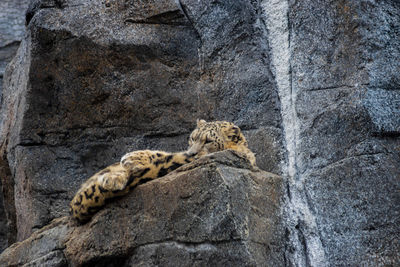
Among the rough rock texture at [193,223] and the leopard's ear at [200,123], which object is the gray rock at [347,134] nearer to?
the rough rock texture at [193,223]

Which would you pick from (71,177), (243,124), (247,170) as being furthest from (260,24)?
(71,177)

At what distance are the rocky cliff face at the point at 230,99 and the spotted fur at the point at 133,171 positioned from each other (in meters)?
0.29

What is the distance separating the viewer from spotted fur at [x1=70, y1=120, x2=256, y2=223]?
4.33m

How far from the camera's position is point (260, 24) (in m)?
5.60

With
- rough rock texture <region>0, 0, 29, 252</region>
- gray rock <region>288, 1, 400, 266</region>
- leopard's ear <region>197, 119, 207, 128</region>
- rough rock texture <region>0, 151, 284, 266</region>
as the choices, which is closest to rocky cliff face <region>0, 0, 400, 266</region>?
gray rock <region>288, 1, 400, 266</region>

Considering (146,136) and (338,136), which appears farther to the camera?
(146,136)

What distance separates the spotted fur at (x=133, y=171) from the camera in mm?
4332

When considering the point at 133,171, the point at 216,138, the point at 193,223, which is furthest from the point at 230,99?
the point at 193,223

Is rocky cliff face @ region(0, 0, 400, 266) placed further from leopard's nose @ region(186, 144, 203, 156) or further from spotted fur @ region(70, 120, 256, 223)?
leopard's nose @ region(186, 144, 203, 156)

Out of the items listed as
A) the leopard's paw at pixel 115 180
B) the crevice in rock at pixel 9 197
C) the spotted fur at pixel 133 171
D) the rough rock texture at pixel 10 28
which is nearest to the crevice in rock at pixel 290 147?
the spotted fur at pixel 133 171

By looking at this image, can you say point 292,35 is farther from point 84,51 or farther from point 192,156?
point 84,51

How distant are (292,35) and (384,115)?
3.73 feet

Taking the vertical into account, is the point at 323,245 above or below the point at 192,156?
below

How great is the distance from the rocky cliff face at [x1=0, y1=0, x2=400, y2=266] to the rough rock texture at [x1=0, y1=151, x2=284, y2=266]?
0.12m
